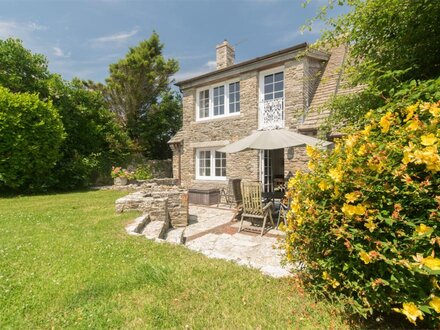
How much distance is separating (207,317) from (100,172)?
15855mm

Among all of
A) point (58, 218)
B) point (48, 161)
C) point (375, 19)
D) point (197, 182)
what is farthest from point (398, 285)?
point (48, 161)

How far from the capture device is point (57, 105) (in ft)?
50.7

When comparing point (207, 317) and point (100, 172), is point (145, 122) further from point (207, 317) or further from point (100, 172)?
point (207, 317)

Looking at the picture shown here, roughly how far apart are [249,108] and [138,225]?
7625 millimetres

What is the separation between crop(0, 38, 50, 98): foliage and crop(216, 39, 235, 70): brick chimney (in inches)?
419

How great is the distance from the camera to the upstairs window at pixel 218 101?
40.6 ft

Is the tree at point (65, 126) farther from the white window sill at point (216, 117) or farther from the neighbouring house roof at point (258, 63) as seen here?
the neighbouring house roof at point (258, 63)

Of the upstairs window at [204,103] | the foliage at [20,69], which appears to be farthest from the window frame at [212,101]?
the foliage at [20,69]

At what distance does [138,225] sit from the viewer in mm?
5965

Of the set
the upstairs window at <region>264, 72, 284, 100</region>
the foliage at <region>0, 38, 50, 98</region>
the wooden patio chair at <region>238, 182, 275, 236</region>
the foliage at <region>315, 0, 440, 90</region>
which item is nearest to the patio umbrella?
the wooden patio chair at <region>238, 182, 275, 236</region>

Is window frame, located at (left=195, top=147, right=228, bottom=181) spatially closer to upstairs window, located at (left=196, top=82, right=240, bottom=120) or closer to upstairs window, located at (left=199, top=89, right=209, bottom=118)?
upstairs window, located at (left=196, top=82, right=240, bottom=120)

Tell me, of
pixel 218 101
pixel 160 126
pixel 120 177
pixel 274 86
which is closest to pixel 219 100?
pixel 218 101

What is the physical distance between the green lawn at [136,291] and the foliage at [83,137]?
35.0 feet

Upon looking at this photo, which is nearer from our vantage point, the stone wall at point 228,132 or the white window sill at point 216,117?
the stone wall at point 228,132
